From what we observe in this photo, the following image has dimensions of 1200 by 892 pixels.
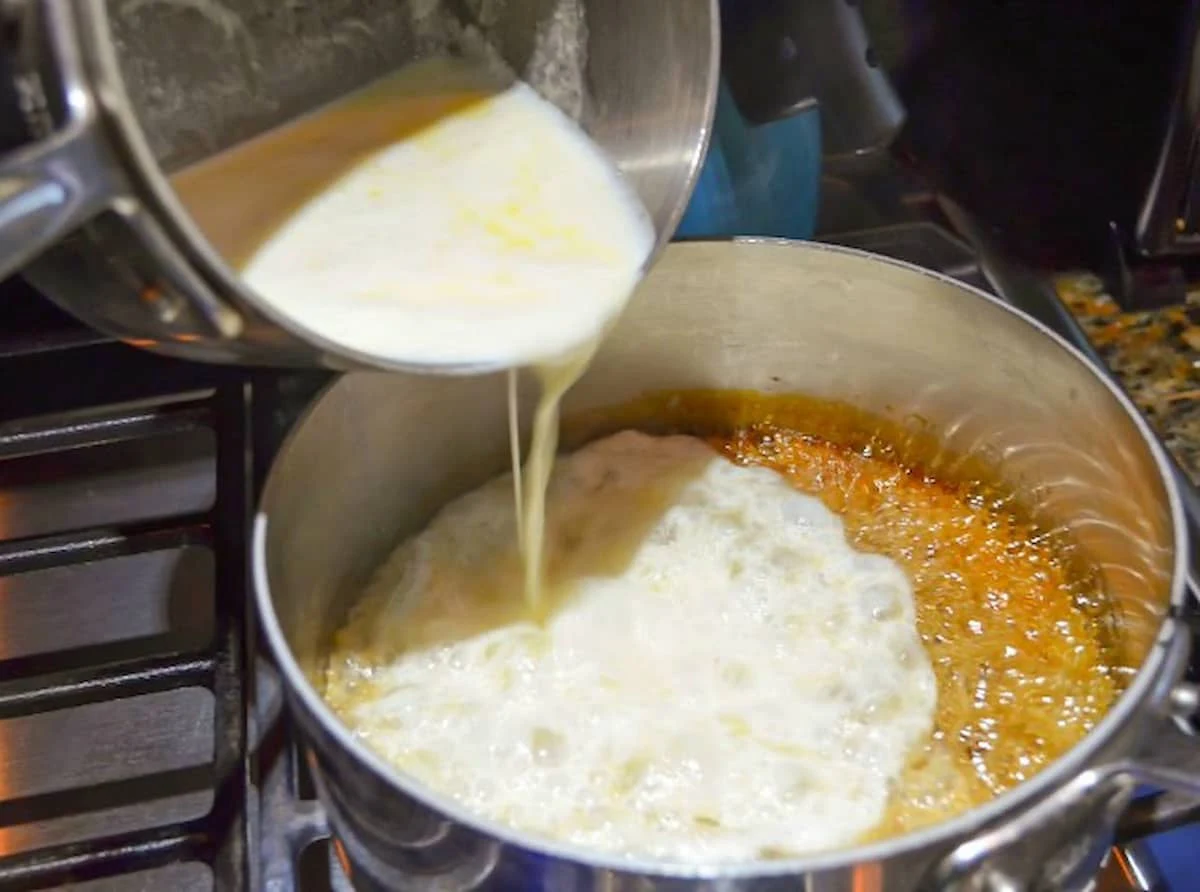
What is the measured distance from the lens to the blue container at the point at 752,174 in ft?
2.76

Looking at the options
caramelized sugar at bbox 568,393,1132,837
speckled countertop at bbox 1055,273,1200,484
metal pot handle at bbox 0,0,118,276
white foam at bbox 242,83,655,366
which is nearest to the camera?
metal pot handle at bbox 0,0,118,276

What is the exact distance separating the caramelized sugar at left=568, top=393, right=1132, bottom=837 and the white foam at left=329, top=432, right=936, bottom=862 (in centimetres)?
2

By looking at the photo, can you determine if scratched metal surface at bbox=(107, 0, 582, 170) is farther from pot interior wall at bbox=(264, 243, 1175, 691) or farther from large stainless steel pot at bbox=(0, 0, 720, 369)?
pot interior wall at bbox=(264, 243, 1175, 691)

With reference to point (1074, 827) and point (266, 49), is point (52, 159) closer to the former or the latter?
point (266, 49)

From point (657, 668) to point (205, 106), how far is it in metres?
0.36

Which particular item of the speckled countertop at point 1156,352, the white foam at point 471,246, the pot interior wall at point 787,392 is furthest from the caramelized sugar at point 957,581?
the white foam at point 471,246

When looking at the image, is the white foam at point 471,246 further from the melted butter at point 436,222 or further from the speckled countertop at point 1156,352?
the speckled countertop at point 1156,352

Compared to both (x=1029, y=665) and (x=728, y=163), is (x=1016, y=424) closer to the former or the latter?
(x=1029, y=665)

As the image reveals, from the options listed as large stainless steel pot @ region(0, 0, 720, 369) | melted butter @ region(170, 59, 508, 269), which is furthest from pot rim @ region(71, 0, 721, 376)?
melted butter @ region(170, 59, 508, 269)

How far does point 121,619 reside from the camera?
744 millimetres

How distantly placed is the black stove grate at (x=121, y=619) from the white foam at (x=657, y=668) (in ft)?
0.27

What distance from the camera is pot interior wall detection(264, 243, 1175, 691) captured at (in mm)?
Answer: 660

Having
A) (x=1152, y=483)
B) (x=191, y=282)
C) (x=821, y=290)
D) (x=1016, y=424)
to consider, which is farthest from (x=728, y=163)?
(x=191, y=282)

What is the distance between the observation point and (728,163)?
33.3 inches
